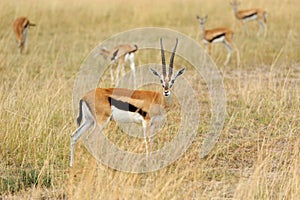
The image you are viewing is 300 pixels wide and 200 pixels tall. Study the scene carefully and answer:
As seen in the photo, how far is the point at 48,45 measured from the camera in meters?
11.0

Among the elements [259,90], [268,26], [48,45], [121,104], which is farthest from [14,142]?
[268,26]

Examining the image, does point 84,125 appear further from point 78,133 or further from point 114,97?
point 114,97

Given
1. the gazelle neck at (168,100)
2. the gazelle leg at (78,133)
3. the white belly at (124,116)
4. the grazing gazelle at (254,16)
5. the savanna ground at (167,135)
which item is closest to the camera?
the savanna ground at (167,135)

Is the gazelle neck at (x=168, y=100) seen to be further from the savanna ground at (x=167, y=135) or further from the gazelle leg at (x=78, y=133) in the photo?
the gazelle leg at (x=78, y=133)

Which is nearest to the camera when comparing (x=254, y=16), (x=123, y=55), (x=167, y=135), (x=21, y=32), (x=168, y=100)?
(x=168, y=100)

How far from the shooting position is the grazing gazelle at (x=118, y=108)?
195 inches

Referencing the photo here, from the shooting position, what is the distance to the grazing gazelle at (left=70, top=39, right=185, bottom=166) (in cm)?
495

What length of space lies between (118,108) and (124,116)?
0.09 meters

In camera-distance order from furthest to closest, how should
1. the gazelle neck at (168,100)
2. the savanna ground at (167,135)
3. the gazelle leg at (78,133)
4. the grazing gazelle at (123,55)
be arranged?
1. the grazing gazelle at (123,55)
2. the gazelle neck at (168,100)
3. the gazelle leg at (78,133)
4. the savanna ground at (167,135)

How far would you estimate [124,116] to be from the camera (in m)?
5.02

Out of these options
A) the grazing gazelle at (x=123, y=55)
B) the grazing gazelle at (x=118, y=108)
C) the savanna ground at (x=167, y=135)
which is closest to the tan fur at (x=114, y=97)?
the grazing gazelle at (x=118, y=108)

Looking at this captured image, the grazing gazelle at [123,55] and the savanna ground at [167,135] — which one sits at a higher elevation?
the grazing gazelle at [123,55]

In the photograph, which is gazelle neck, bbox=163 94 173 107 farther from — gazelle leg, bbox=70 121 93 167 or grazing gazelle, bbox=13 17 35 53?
grazing gazelle, bbox=13 17 35 53

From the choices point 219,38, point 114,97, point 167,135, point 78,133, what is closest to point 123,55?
point 219,38
